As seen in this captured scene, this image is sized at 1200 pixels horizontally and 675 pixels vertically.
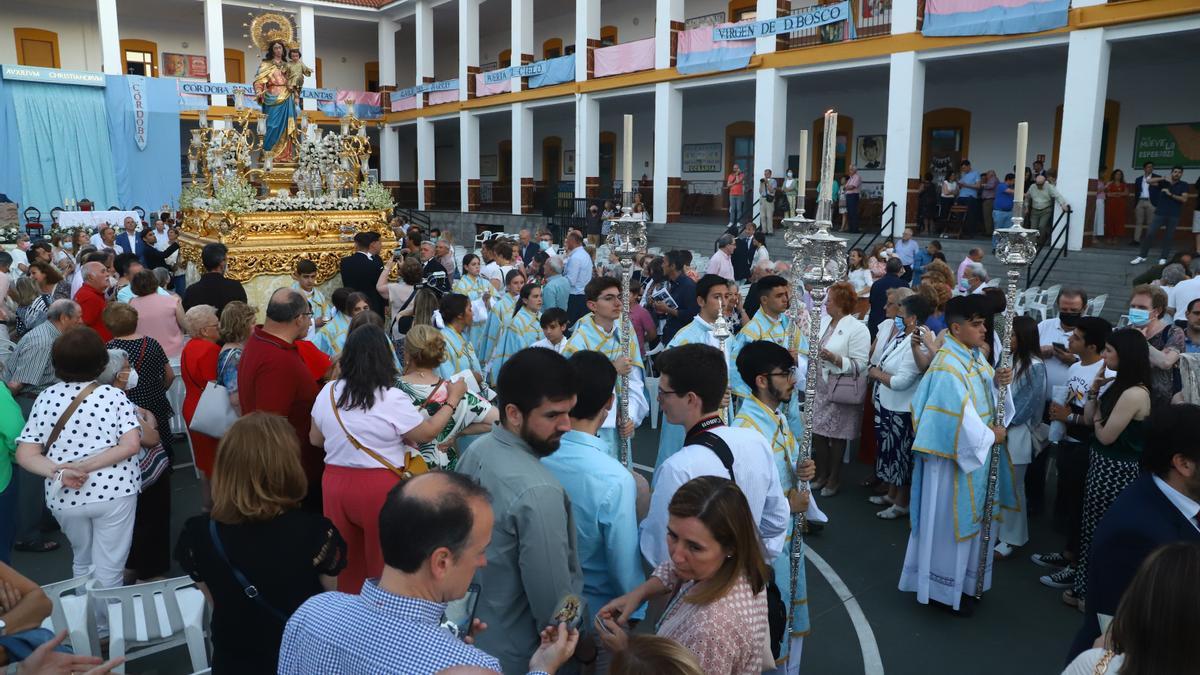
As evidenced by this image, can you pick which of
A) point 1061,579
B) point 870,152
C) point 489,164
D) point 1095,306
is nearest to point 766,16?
point 870,152

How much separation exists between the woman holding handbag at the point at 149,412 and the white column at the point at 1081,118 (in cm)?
1345

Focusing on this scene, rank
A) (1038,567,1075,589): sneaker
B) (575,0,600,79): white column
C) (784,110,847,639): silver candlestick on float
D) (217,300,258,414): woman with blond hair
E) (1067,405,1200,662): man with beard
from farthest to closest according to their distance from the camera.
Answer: (575,0,600,79): white column → (1038,567,1075,589): sneaker → (217,300,258,414): woman with blond hair → (784,110,847,639): silver candlestick on float → (1067,405,1200,662): man with beard

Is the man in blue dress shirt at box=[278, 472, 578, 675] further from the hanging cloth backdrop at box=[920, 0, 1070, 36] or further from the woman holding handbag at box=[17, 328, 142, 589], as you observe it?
the hanging cloth backdrop at box=[920, 0, 1070, 36]

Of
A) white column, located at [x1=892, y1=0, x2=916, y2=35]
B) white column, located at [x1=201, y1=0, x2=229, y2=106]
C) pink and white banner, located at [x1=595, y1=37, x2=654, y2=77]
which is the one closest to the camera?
white column, located at [x1=892, y1=0, x2=916, y2=35]

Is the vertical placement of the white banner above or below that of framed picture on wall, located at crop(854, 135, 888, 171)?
above

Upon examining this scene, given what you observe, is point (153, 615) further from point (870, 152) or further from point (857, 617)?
point (870, 152)

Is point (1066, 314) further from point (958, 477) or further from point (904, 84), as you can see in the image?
point (904, 84)

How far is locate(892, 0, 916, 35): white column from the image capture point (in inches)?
584

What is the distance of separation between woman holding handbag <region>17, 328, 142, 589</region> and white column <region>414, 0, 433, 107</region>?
25505 mm

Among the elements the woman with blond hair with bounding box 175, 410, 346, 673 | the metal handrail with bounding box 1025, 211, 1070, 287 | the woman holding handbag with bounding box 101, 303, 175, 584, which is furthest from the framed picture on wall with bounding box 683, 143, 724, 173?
the woman with blond hair with bounding box 175, 410, 346, 673

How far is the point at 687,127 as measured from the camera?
2386 cm

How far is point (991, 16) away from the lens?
A: 44.2ft

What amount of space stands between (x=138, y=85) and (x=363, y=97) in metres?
8.10

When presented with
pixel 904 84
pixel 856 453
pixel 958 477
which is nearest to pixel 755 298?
pixel 856 453
